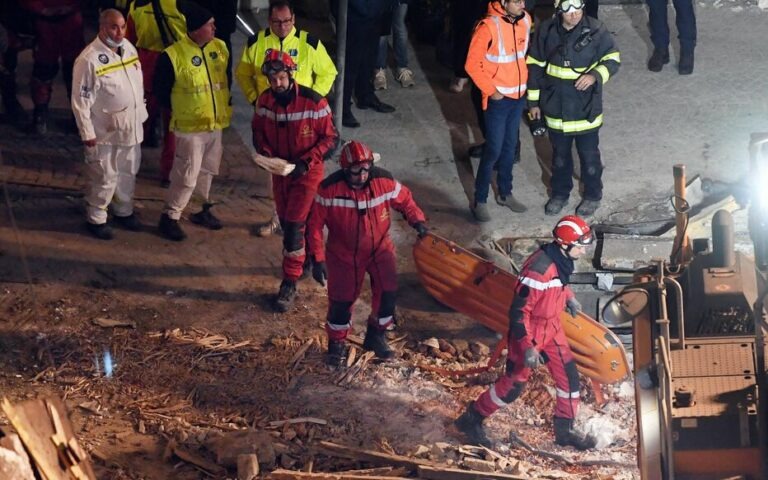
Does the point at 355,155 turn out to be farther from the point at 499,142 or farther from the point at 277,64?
the point at 499,142

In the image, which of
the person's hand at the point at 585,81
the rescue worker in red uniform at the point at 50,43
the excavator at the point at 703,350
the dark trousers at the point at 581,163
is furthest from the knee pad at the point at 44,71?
the excavator at the point at 703,350

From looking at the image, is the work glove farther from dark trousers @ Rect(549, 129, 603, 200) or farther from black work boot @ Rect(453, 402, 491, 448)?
dark trousers @ Rect(549, 129, 603, 200)

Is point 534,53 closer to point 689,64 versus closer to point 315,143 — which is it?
point 315,143

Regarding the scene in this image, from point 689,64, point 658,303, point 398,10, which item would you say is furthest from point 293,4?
point 658,303

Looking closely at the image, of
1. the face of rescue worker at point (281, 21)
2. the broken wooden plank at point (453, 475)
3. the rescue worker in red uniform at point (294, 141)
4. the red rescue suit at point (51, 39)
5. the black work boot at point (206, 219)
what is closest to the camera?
the broken wooden plank at point (453, 475)

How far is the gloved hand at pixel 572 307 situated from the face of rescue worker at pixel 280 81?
277 centimetres

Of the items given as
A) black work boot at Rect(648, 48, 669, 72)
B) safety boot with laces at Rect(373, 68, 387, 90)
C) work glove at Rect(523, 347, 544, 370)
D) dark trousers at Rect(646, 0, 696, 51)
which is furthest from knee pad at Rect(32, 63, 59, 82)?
black work boot at Rect(648, 48, 669, 72)

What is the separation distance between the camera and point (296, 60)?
1180 centimetres

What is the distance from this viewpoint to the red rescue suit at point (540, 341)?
9938mm

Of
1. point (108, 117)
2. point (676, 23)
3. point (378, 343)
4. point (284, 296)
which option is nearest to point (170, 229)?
point (108, 117)

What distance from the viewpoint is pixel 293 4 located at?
16.2 m

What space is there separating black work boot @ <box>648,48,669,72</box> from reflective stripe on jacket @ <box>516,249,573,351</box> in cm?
558

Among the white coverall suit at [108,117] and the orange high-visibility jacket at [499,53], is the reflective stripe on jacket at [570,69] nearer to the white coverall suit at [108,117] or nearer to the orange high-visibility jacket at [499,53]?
the orange high-visibility jacket at [499,53]

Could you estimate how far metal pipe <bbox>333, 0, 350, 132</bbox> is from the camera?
42.5 ft
